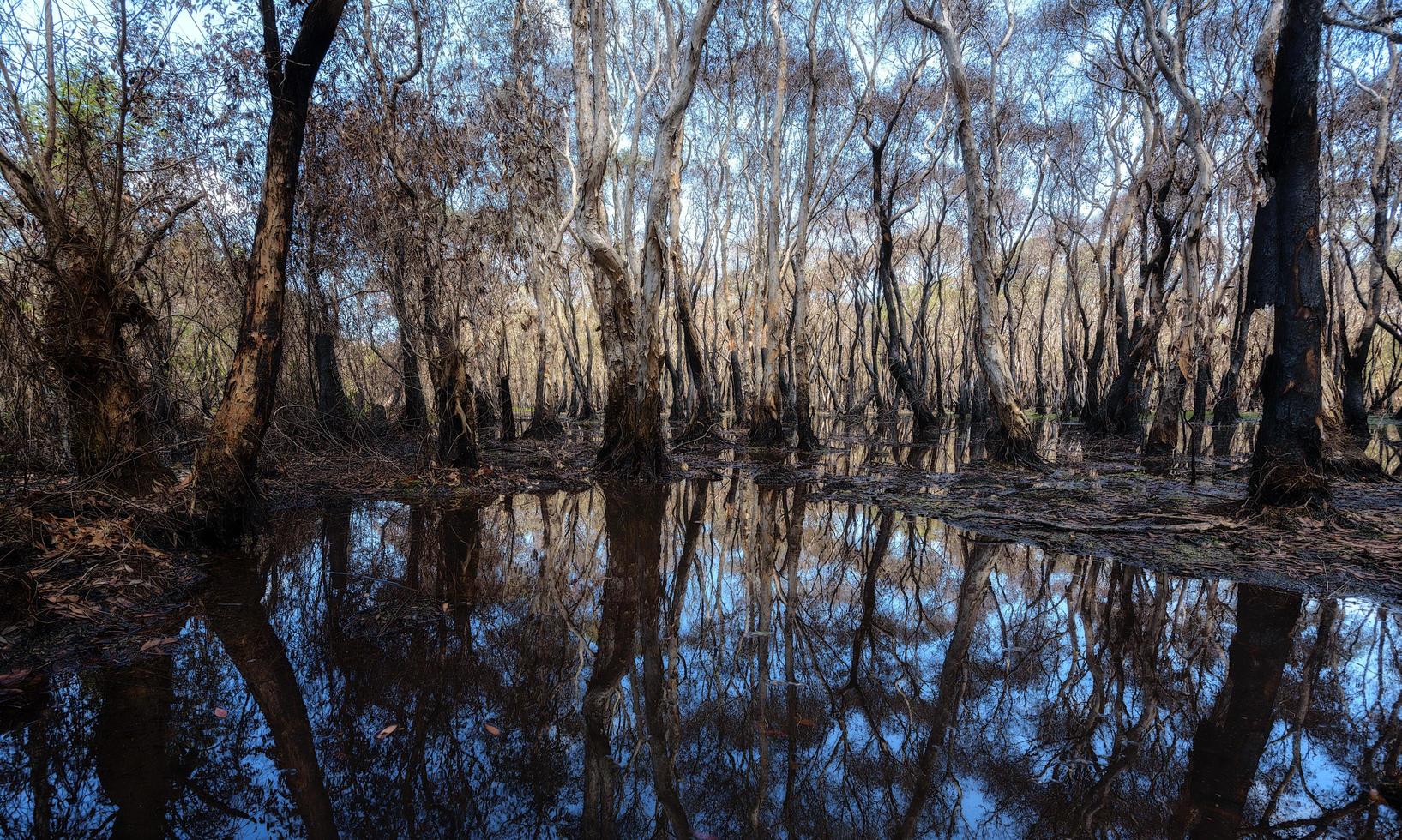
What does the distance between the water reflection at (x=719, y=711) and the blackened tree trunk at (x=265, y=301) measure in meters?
0.78

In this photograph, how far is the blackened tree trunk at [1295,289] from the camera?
207 inches

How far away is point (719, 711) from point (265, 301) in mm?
4621

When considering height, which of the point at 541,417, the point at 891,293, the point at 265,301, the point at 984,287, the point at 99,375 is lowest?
the point at 541,417

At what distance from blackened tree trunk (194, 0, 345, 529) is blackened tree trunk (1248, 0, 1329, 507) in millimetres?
7629

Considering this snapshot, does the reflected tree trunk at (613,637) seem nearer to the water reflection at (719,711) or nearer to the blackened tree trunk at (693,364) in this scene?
the water reflection at (719,711)

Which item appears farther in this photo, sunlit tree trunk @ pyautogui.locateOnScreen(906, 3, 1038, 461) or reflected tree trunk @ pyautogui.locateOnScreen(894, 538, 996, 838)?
sunlit tree trunk @ pyautogui.locateOnScreen(906, 3, 1038, 461)

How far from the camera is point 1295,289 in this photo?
536 cm

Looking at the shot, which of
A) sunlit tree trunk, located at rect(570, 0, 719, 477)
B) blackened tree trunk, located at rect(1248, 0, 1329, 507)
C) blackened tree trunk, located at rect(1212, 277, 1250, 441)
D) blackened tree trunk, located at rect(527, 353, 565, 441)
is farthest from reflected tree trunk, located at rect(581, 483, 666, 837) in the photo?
blackened tree trunk, located at rect(1212, 277, 1250, 441)

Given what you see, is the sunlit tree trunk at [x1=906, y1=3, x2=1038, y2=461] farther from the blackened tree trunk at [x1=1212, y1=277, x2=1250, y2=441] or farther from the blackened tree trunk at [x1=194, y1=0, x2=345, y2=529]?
the blackened tree trunk at [x1=1212, y1=277, x2=1250, y2=441]

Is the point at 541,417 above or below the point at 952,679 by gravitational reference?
above

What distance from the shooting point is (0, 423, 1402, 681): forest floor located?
11.7 ft

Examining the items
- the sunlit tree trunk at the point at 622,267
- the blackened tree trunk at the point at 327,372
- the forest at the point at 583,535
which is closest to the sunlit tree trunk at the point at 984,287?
the forest at the point at 583,535

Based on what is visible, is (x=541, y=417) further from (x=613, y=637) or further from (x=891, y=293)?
(x=613, y=637)

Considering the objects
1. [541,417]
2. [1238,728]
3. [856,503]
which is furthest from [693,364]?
[1238,728]
